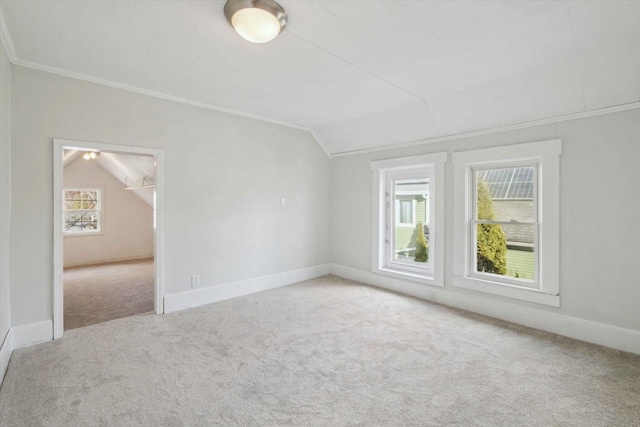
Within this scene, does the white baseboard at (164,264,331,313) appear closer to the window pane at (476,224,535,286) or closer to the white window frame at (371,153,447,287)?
the white window frame at (371,153,447,287)

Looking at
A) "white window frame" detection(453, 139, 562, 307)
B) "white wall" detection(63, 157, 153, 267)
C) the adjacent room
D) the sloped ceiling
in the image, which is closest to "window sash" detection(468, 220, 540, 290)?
"white window frame" detection(453, 139, 562, 307)

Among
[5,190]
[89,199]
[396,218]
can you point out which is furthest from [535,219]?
[89,199]

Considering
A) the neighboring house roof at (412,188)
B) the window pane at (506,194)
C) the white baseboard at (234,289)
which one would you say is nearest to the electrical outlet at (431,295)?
the window pane at (506,194)

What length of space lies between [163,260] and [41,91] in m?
1.88

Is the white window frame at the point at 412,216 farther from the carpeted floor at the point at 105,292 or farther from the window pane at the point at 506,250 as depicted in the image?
the carpeted floor at the point at 105,292

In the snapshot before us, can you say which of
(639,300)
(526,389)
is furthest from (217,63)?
Answer: (639,300)

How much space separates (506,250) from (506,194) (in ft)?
2.05

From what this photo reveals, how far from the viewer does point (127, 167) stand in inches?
226

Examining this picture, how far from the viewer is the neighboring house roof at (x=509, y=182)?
10.6 ft

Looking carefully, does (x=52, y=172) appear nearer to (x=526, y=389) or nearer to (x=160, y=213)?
(x=160, y=213)

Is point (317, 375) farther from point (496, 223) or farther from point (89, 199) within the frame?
point (89, 199)

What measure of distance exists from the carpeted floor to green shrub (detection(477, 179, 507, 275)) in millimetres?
3960

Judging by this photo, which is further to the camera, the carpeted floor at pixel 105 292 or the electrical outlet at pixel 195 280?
the electrical outlet at pixel 195 280

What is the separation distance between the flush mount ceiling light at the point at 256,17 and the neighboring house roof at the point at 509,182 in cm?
279
